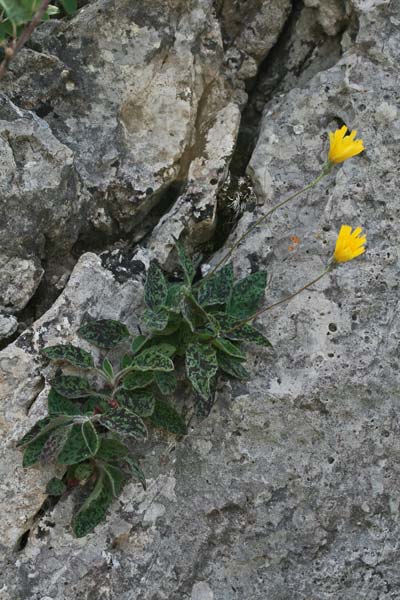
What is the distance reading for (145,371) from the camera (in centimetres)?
325

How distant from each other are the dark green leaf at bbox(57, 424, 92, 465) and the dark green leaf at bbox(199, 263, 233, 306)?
77cm

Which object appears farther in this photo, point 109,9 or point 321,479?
point 109,9

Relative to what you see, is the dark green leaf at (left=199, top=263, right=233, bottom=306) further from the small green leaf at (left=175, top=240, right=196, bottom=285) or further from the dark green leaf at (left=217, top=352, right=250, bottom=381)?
the dark green leaf at (left=217, top=352, right=250, bottom=381)

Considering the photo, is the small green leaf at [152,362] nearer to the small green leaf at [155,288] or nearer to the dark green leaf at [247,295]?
the small green leaf at [155,288]

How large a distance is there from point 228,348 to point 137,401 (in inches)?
17.6

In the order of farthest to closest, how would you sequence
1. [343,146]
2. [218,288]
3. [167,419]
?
[218,288]
[167,419]
[343,146]

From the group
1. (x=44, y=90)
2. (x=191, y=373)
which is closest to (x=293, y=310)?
(x=191, y=373)

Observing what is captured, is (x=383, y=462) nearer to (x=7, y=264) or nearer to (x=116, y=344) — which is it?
(x=116, y=344)

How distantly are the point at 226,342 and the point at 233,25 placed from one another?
1869mm

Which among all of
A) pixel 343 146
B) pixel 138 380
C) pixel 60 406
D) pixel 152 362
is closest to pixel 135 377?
pixel 138 380

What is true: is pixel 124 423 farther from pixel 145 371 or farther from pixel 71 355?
pixel 71 355

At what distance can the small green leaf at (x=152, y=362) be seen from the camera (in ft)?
10.3

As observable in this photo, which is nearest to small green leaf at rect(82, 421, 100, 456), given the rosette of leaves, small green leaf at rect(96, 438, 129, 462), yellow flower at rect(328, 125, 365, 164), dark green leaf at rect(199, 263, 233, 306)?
the rosette of leaves

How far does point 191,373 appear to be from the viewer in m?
3.16
